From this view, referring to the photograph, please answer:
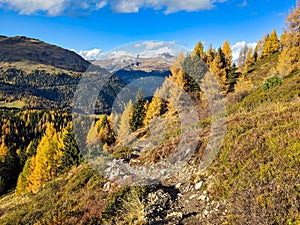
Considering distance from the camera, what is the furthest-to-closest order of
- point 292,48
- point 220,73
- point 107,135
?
1. point 107,135
2. point 220,73
3. point 292,48

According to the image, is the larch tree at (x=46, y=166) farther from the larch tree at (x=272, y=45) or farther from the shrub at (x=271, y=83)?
the larch tree at (x=272, y=45)

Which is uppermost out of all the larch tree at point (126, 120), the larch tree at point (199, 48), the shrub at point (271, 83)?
the larch tree at point (199, 48)

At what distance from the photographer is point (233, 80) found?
205 feet

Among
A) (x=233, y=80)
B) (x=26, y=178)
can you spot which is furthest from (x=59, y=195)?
(x=233, y=80)

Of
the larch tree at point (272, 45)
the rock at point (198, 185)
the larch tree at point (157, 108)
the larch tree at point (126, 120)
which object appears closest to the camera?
the rock at point (198, 185)

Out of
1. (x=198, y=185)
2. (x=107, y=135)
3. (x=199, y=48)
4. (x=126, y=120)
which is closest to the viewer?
(x=198, y=185)

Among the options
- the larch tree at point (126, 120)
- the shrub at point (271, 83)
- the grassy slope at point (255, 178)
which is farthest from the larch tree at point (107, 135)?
the grassy slope at point (255, 178)

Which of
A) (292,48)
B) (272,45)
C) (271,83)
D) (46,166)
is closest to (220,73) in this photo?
(292,48)

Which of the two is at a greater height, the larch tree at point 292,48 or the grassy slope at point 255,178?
the larch tree at point 292,48

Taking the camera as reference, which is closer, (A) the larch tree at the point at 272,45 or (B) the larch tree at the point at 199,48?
(B) the larch tree at the point at 199,48

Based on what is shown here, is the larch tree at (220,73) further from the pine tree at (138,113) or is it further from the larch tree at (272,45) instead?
the larch tree at (272,45)

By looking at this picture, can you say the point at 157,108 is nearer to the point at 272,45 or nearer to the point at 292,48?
the point at 292,48

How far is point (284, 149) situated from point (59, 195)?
66.4 ft

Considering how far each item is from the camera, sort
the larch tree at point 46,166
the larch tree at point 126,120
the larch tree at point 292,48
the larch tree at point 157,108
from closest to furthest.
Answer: the larch tree at point 292,48 < the larch tree at point 157,108 < the larch tree at point 46,166 < the larch tree at point 126,120
